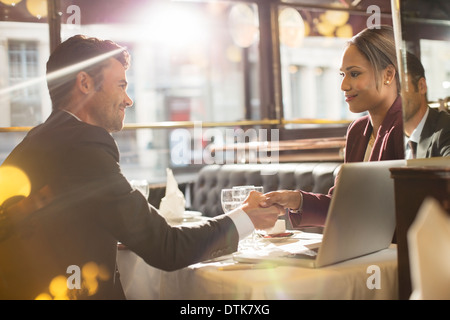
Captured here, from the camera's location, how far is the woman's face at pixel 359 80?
6.66 feet

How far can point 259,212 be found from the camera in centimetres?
159

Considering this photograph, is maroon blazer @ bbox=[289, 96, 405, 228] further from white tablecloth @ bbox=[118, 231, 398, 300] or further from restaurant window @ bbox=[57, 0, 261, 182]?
restaurant window @ bbox=[57, 0, 261, 182]

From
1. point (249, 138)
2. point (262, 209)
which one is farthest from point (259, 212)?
point (249, 138)

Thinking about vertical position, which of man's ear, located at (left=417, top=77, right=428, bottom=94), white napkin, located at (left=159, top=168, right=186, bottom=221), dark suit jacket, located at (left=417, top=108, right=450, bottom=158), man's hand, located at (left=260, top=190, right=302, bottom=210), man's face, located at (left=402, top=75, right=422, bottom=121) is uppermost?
man's ear, located at (left=417, top=77, right=428, bottom=94)

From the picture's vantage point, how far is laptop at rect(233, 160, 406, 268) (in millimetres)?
1329

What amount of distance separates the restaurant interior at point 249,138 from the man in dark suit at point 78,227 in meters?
0.06

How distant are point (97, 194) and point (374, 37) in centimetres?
127

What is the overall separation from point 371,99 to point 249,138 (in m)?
4.08

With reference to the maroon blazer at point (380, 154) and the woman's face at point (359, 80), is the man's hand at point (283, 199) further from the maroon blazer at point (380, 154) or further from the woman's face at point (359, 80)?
the woman's face at point (359, 80)

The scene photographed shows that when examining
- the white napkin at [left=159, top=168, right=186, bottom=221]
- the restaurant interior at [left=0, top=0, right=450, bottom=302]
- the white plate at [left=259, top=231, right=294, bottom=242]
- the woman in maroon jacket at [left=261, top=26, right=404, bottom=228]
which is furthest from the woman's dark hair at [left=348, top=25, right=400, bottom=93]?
the white napkin at [left=159, top=168, right=186, bottom=221]

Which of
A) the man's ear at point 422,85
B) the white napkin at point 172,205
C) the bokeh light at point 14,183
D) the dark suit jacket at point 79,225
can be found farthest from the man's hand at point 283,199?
the white napkin at point 172,205

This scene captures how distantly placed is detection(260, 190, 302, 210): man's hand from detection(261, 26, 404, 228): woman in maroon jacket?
21mm

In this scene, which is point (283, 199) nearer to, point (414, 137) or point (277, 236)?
point (277, 236)

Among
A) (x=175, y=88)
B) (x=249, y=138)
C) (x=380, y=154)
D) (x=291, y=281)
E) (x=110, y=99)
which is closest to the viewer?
(x=291, y=281)
